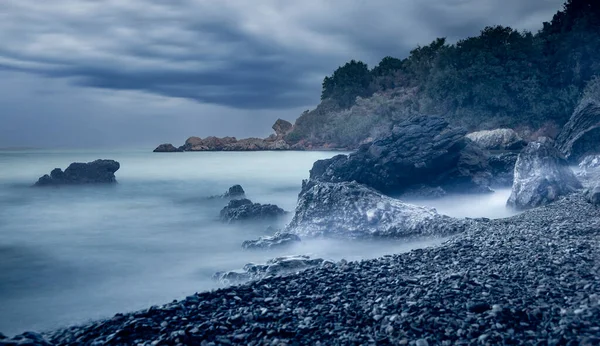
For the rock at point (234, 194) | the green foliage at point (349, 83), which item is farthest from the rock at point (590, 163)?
the green foliage at point (349, 83)

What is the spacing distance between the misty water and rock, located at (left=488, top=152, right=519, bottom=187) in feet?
4.14

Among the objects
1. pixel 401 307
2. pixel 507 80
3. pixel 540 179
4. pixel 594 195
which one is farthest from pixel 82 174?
pixel 507 80

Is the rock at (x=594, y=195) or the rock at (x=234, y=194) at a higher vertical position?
the rock at (x=594, y=195)

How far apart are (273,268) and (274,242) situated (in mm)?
2565

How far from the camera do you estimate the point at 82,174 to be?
939 inches

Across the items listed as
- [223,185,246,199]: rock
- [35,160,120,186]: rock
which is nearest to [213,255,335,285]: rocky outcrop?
[223,185,246,199]: rock

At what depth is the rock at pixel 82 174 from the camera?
77.8ft

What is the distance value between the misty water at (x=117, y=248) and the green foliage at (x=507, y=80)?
107 ft

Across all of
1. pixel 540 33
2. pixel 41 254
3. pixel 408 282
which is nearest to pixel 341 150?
pixel 540 33

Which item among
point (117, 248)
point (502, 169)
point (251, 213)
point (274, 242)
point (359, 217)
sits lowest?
point (117, 248)

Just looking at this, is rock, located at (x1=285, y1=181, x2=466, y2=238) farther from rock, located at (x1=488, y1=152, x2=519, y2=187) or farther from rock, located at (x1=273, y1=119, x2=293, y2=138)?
rock, located at (x1=273, y1=119, x2=293, y2=138)

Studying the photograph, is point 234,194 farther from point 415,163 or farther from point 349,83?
point 349,83

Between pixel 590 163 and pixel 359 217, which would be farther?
pixel 590 163

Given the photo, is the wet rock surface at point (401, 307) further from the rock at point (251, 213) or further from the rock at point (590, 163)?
the rock at point (590, 163)
